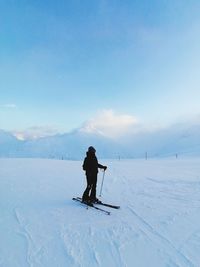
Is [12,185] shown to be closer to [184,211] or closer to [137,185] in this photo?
[137,185]

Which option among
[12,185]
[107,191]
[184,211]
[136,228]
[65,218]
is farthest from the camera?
[12,185]

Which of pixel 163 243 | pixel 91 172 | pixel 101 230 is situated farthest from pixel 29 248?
pixel 91 172

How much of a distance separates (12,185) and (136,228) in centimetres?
943

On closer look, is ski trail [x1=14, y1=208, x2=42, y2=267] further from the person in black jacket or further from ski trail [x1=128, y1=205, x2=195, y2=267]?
the person in black jacket

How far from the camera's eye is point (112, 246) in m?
6.98

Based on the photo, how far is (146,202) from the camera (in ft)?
38.5

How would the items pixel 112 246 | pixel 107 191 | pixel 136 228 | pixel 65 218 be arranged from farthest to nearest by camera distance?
1. pixel 107 191
2. pixel 65 218
3. pixel 136 228
4. pixel 112 246

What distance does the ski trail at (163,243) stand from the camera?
19.8 feet

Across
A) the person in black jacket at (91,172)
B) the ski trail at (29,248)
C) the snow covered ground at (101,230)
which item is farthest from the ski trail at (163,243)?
the ski trail at (29,248)

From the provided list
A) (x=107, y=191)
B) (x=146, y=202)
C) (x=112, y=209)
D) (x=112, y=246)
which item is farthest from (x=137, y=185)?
(x=112, y=246)

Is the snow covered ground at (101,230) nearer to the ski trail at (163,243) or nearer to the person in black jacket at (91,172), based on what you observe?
the ski trail at (163,243)

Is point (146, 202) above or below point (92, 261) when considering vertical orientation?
above

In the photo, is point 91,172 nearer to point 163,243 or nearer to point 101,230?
point 101,230

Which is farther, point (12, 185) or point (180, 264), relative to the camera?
point (12, 185)
